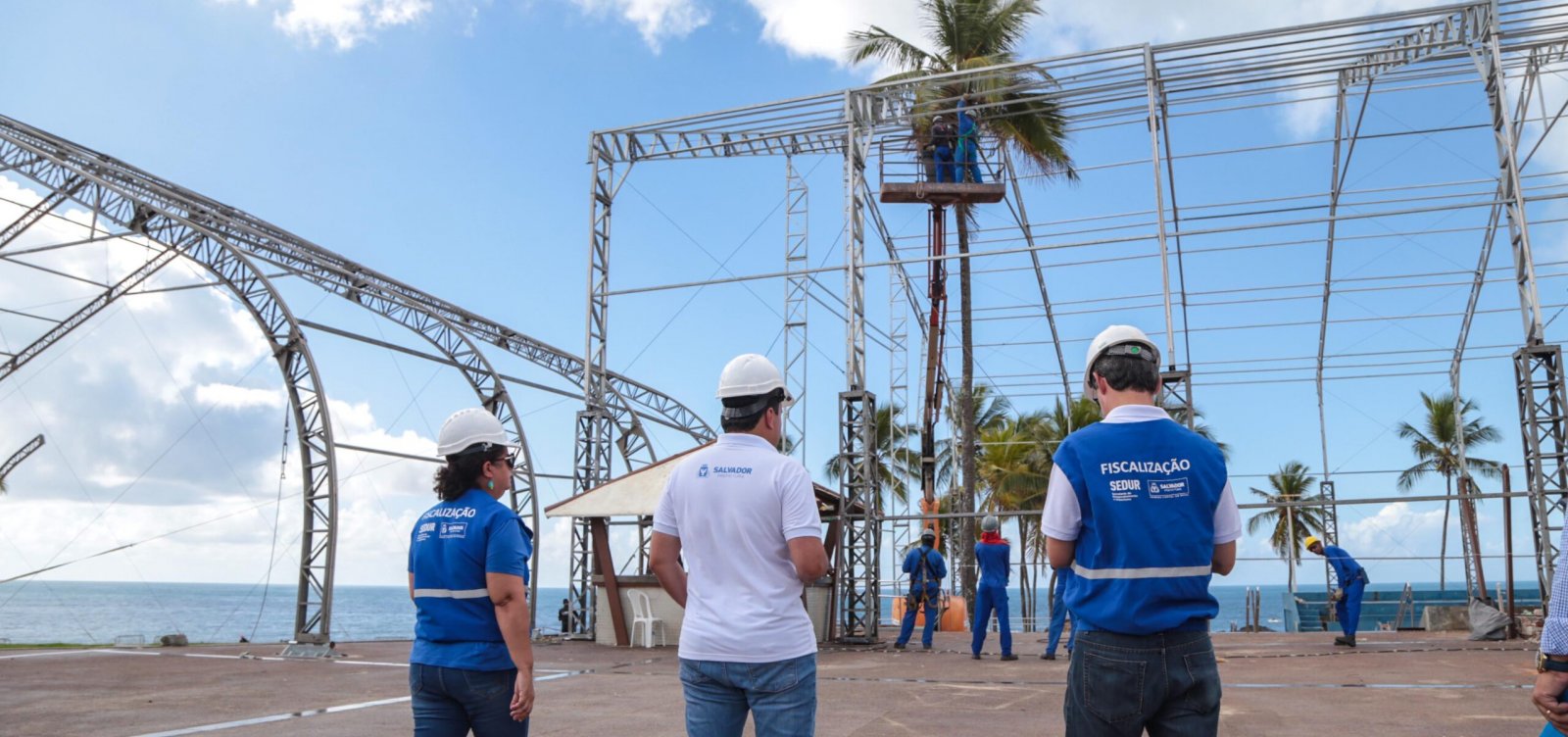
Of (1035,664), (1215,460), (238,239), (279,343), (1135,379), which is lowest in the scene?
(1035,664)

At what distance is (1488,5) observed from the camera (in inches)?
597

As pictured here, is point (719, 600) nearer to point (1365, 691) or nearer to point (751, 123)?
point (1365, 691)

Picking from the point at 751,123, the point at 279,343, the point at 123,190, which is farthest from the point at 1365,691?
the point at 123,190

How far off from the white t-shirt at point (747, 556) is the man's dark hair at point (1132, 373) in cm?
86

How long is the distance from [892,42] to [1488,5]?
36.5ft

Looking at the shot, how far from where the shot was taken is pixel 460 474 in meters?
3.82

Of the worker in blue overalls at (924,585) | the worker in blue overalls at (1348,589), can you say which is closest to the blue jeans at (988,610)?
the worker in blue overalls at (924,585)

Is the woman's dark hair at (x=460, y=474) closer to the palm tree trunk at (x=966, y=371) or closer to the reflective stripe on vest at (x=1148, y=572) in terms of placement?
the reflective stripe on vest at (x=1148, y=572)

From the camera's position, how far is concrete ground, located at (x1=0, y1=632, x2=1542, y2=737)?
7465 millimetres

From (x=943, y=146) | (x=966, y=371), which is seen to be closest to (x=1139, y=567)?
(x=943, y=146)

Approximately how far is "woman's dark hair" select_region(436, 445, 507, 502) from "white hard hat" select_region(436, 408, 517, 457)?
3cm

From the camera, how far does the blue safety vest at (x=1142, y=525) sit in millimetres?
2912

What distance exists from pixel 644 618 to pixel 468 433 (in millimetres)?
13464

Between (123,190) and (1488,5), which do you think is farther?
(123,190)
